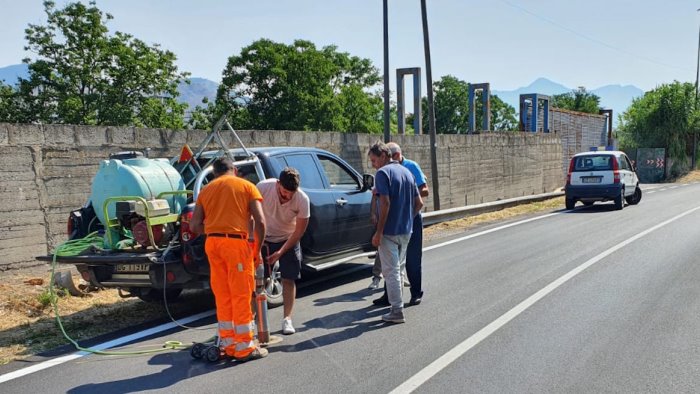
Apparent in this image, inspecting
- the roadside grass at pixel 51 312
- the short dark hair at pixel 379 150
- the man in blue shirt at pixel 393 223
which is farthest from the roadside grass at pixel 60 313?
the short dark hair at pixel 379 150

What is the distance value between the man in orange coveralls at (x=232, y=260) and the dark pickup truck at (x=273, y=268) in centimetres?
96

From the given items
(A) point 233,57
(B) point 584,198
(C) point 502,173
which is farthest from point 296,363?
(A) point 233,57

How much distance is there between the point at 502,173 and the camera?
2370cm

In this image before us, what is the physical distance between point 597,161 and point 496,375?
612 inches

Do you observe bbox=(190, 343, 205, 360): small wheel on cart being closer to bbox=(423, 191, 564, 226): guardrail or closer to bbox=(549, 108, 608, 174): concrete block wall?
bbox=(423, 191, 564, 226): guardrail

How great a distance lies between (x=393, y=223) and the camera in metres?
6.33

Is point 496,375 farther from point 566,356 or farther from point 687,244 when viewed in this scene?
point 687,244

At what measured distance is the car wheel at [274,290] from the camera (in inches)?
274

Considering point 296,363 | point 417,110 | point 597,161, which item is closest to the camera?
point 296,363

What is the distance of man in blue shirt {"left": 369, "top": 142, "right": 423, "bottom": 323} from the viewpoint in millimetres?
6266

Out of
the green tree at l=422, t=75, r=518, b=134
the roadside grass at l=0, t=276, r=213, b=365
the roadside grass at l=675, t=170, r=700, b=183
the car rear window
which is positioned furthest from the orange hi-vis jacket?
the green tree at l=422, t=75, r=518, b=134

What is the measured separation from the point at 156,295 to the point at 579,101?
105 meters

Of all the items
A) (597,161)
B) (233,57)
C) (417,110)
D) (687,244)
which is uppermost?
(233,57)

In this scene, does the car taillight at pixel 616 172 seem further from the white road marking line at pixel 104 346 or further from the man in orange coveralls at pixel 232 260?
the man in orange coveralls at pixel 232 260
